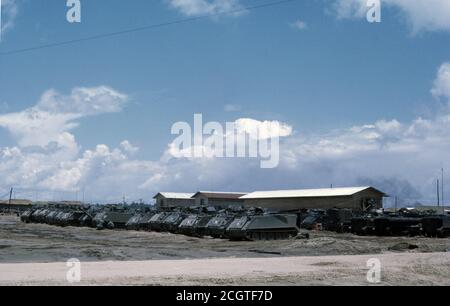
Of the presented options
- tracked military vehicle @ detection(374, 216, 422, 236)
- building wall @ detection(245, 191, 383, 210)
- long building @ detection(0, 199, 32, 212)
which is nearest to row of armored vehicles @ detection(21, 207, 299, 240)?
tracked military vehicle @ detection(374, 216, 422, 236)

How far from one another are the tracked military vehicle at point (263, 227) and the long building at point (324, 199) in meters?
35.5

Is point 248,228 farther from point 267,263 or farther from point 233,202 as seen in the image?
point 233,202

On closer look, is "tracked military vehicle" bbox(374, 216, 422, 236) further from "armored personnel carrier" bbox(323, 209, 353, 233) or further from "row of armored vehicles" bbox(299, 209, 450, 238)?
"armored personnel carrier" bbox(323, 209, 353, 233)

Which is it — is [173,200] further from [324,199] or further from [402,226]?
[402,226]

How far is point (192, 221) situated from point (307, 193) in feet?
136

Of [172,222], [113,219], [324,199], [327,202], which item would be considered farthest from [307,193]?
[172,222]

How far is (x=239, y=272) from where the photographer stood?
1730cm

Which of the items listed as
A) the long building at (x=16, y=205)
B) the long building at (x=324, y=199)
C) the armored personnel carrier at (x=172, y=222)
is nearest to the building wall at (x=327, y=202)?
the long building at (x=324, y=199)

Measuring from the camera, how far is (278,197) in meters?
83.6

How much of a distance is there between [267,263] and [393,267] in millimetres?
3929

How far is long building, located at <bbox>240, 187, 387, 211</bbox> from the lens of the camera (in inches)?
2842

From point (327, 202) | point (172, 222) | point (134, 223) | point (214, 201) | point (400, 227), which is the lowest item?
point (400, 227)

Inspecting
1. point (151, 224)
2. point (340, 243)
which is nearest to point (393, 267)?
point (340, 243)
